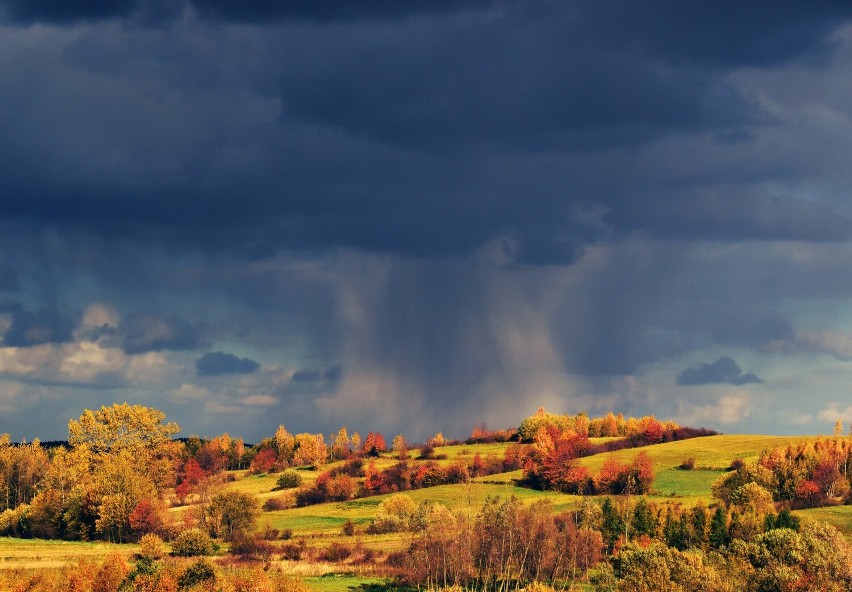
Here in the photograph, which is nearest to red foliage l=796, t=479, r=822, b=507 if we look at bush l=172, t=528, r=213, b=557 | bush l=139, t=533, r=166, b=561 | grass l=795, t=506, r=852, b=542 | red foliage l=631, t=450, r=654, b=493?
grass l=795, t=506, r=852, b=542

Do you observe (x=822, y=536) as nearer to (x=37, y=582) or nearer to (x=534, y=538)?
(x=534, y=538)

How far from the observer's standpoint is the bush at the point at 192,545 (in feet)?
454

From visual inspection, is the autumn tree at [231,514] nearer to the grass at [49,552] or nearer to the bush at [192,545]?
the grass at [49,552]

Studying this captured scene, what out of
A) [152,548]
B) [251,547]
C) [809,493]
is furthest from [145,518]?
[809,493]

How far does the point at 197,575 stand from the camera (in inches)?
3529

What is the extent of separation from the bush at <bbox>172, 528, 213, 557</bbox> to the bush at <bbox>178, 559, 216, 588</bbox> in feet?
161

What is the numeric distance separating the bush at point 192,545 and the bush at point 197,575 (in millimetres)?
49058

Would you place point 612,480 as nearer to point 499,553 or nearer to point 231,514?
point 231,514

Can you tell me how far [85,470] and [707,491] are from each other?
119379mm

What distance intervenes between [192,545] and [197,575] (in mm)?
51464

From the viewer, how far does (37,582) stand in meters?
89.2

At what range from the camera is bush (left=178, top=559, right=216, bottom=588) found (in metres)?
88.6

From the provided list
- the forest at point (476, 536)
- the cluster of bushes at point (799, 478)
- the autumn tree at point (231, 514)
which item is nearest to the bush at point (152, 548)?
the forest at point (476, 536)

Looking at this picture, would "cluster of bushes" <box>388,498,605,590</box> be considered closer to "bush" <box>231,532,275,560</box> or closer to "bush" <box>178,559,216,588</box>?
"bush" <box>231,532,275,560</box>
